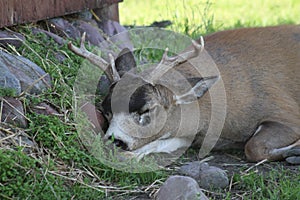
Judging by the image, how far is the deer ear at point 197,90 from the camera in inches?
239

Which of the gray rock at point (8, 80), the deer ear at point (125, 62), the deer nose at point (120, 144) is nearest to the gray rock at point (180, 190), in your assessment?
the deer nose at point (120, 144)

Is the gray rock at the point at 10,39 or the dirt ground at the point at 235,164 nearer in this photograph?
the dirt ground at the point at 235,164

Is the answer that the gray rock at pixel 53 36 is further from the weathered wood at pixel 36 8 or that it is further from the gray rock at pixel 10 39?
the gray rock at pixel 10 39

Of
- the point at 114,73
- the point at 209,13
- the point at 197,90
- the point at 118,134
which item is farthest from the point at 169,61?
the point at 209,13

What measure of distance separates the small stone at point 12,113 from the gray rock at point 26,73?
0.27 m

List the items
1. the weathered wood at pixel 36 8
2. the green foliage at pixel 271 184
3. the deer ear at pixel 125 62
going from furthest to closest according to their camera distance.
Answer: the weathered wood at pixel 36 8 → the deer ear at pixel 125 62 → the green foliage at pixel 271 184

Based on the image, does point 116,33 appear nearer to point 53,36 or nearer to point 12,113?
point 53,36

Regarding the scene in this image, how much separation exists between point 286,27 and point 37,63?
7.45 ft

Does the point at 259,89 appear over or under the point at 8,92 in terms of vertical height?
under

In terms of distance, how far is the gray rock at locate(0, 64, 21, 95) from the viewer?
568 cm

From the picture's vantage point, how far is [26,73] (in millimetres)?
6027

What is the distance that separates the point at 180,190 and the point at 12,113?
1.44 m

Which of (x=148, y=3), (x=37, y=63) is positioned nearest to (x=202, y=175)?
(x=37, y=63)

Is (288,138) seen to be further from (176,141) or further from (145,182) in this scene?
(145,182)
